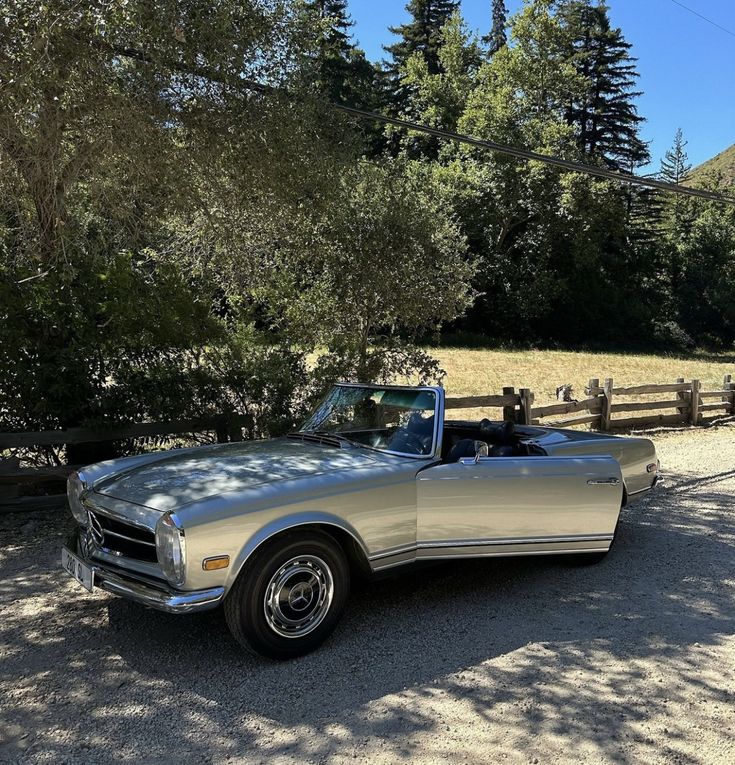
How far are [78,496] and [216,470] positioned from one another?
3.09ft

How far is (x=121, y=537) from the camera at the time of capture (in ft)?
12.5

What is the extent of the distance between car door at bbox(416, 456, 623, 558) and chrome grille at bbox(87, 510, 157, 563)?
169 cm

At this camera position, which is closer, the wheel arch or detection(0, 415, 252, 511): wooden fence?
the wheel arch

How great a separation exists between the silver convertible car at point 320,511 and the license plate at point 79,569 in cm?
1

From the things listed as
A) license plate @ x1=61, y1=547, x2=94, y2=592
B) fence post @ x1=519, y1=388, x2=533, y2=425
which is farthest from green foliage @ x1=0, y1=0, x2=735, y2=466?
license plate @ x1=61, y1=547, x2=94, y2=592

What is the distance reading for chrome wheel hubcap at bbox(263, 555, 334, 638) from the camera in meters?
3.76

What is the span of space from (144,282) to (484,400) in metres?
5.40

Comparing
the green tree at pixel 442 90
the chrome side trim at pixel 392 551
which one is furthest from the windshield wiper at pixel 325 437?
the green tree at pixel 442 90

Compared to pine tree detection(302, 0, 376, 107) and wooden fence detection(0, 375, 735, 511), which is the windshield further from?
pine tree detection(302, 0, 376, 107)

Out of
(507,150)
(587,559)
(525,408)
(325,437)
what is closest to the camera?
(325,437)

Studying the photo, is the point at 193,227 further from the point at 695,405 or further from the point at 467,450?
the point at 695,405

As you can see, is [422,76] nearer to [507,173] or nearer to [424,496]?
[507,173]

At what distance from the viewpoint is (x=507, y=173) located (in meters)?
34.3

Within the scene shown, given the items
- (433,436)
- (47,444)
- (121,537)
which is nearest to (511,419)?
(433,436)
